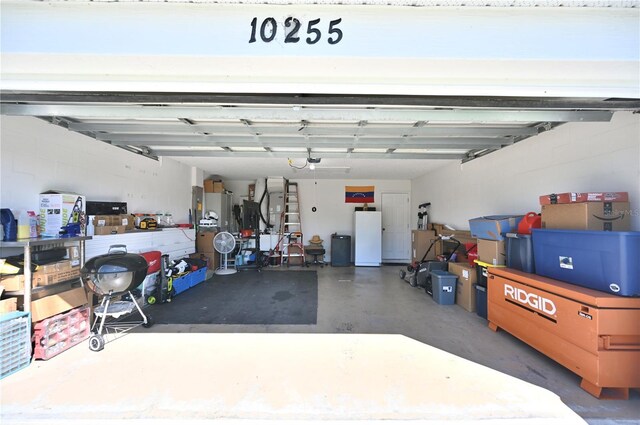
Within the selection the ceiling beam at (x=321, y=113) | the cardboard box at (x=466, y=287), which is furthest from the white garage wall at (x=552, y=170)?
the cardboard box at (x=466, y=287)

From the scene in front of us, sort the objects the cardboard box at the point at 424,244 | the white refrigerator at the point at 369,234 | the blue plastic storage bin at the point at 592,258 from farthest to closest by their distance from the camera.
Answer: the white refrigerator at the point at 369,234 < the cardboard box at the point at 424,244 < the blue plastic storage bin at the point at 592,258

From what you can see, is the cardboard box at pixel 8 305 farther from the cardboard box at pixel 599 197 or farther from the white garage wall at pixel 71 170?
the cardboard box at pixel 599 197

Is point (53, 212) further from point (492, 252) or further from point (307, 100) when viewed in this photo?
point (492, 252)

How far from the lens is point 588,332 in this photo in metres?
1.79

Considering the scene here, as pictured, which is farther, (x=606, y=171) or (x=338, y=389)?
(x=606, y=171)

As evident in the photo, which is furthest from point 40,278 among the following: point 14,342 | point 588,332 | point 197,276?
point 588,332

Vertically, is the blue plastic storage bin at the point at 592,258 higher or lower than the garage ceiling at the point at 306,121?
lower

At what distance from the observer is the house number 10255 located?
130 cm

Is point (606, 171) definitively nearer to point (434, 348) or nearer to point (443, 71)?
point (443, 71)

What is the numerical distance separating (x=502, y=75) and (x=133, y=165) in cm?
489

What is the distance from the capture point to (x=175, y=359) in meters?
2.17

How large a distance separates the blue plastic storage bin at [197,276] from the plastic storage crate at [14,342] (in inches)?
89.9

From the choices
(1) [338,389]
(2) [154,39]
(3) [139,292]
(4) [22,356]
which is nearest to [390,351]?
(1) [338,389]

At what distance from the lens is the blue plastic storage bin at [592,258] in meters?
1.72
